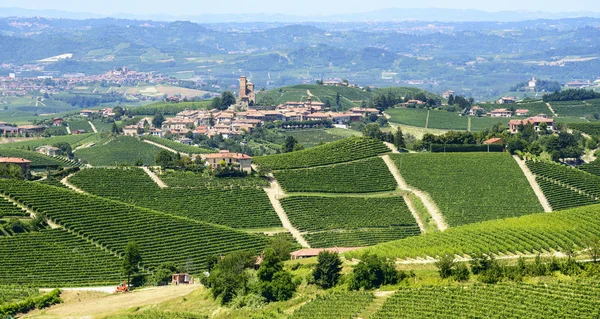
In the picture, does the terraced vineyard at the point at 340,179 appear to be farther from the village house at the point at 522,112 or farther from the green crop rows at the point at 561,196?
the village house at the point at 522,112

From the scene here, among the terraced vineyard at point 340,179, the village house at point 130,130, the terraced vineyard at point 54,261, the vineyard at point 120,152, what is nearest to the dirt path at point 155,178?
the terraced vineyard at point 340,179

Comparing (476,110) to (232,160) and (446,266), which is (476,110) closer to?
(232,160)

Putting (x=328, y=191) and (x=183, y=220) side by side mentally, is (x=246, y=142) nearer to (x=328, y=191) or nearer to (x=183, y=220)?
(x=328, y=191)

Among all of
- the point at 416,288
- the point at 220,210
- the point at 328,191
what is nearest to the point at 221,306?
the point at 416,288

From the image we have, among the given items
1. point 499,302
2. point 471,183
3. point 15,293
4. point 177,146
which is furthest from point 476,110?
point 499,302

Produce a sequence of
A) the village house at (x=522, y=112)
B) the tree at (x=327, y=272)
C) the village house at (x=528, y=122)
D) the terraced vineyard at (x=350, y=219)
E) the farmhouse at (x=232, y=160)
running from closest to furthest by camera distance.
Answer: the tree at (x=327, y=272)
the terraced vineyard at (x=350, y=219)
the farmhouse at (x=232, y=160)
the village house at (x=528, y=122)
the village house at (x=522, y=112)

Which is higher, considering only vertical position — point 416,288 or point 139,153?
point 416,288
